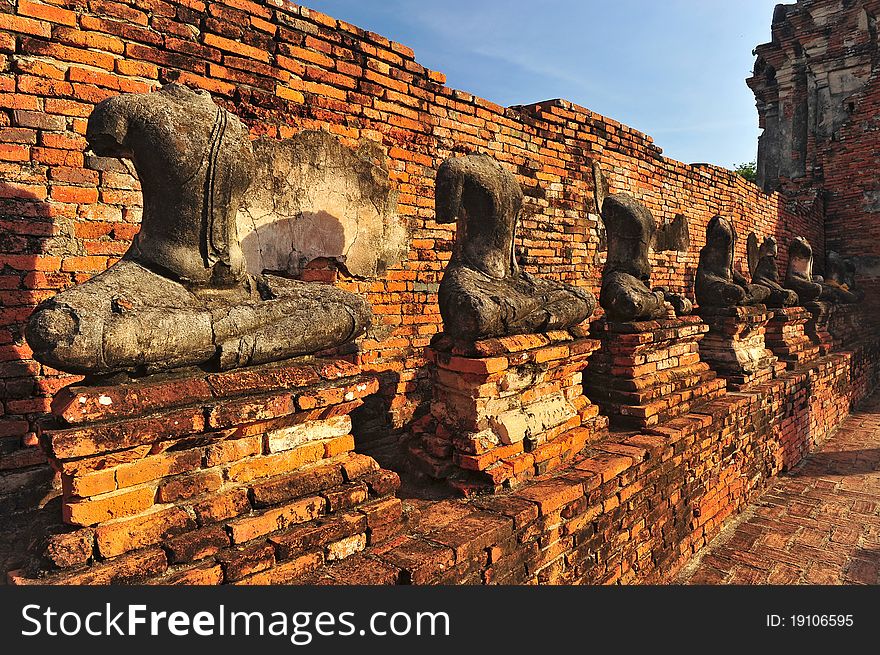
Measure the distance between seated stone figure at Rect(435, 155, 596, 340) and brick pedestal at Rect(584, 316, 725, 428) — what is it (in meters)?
0.72

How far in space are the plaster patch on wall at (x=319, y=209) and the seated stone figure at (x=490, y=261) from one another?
1.43 metres

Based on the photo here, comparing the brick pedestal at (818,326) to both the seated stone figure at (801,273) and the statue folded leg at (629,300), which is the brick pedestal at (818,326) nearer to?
the seated stone figure at (801,273)

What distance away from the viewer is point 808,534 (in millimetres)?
4160

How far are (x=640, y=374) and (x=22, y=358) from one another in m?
4.01

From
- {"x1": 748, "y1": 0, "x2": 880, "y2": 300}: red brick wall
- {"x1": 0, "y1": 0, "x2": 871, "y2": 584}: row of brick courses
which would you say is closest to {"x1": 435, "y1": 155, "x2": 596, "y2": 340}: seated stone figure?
{"x1": 0, "y1": 0, "x2": 871, "y2": 584}: row of brick courses

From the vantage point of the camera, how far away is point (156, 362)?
179 cm

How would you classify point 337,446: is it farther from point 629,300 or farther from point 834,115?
point 834,115

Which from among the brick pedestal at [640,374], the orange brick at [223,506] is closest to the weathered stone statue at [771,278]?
the brick pedestal at [640,374]

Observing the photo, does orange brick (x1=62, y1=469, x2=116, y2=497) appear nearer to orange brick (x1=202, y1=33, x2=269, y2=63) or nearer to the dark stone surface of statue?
orange brick (x1=202, y1=33, x2=269, y2=63)

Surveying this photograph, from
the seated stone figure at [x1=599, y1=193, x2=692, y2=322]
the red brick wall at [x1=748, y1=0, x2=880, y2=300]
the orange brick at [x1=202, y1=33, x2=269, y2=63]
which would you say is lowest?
the seated stone figure at [x1=599, y1=193, x2=692, y2=322]

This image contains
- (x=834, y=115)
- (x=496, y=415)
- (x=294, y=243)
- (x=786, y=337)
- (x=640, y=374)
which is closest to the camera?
(x=496, y=415)

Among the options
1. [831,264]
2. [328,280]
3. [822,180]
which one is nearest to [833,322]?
[831,264]

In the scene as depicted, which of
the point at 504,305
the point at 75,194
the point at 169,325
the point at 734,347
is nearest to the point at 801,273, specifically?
the point at 734,347

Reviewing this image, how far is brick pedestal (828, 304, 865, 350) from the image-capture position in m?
8.52
